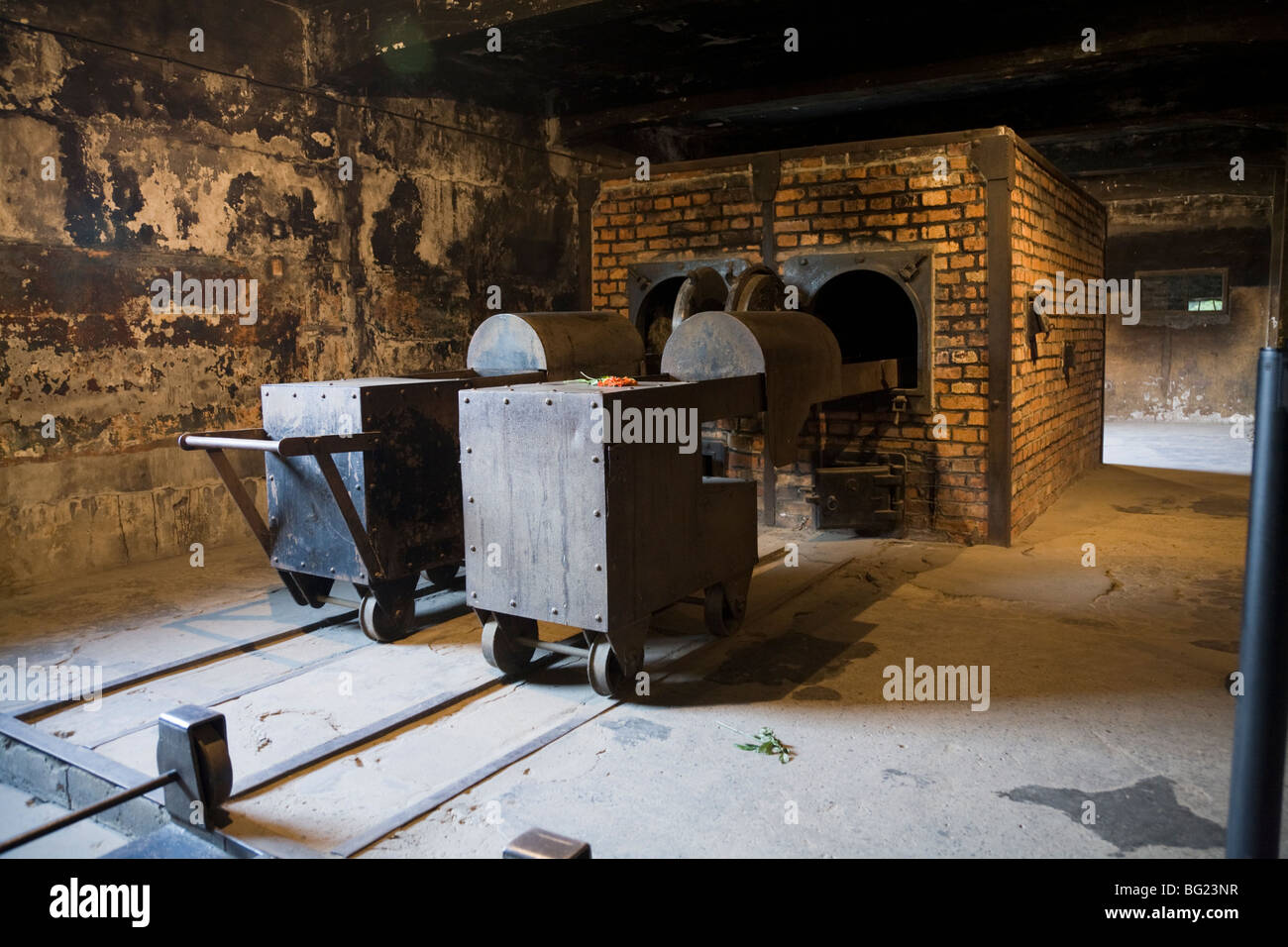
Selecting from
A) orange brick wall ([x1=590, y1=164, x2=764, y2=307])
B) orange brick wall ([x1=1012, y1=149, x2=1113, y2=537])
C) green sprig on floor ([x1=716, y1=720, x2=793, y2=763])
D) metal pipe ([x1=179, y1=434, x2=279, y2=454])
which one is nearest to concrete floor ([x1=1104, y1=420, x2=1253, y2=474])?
orange brick wall ([x1=1012, y1=149, x2=1113, y2=537])

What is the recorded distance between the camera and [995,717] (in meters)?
3.02

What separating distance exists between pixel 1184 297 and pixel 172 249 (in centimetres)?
1283

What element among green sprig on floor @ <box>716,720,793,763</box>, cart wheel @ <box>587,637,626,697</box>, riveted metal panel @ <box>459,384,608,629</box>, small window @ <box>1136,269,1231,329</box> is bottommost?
green sprig on floor @ <box>716,720,793,763</box>

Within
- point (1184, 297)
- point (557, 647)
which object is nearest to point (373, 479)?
point (557, 647)

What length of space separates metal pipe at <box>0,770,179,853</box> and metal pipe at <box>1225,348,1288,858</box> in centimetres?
231

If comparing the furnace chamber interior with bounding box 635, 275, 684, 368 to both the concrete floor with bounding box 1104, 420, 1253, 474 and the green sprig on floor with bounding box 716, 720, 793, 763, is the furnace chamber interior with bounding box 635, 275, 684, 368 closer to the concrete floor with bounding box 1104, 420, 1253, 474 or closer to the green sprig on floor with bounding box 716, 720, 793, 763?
the green sprig on floor with bounding box 716, 720, 793, 763

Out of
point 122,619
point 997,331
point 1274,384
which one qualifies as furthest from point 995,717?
point 122,619

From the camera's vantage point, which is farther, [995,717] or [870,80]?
[870,80]

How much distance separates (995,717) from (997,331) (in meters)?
2.74

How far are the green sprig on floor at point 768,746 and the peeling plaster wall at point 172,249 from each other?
13.0 feet

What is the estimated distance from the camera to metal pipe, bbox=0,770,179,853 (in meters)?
2.06

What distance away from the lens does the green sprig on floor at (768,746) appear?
110 inches

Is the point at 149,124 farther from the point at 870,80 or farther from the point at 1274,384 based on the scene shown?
the point at 1274,384

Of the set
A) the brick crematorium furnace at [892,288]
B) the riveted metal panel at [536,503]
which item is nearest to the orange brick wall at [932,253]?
the brick crematorium furnace at [892,288]
